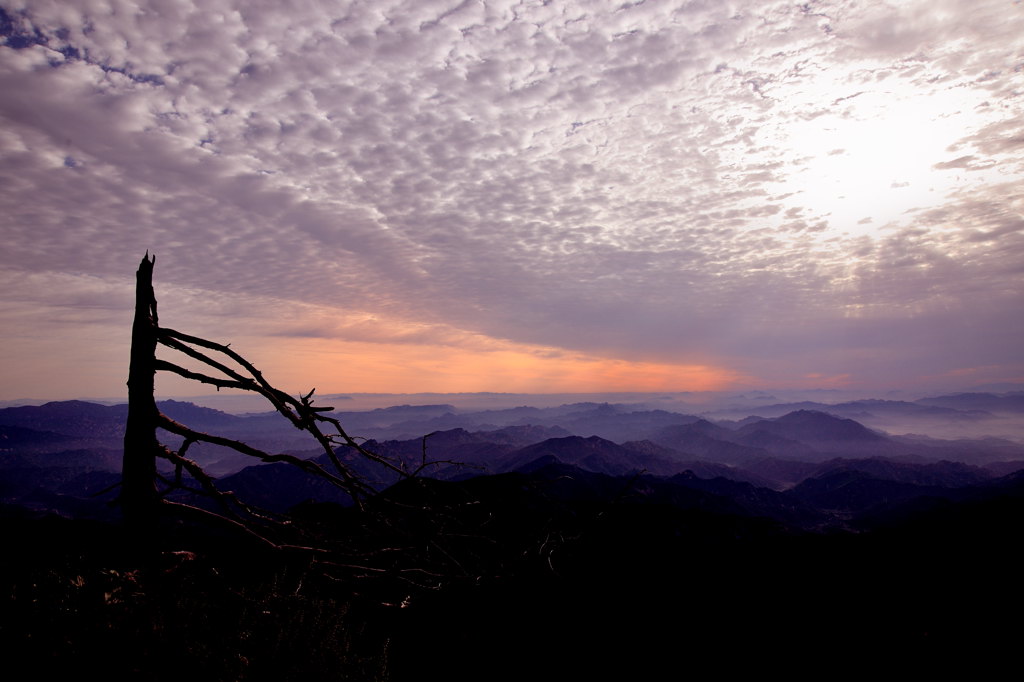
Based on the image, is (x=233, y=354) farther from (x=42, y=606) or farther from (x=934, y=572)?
(x=934, y=572)

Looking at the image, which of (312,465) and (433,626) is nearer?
(312,465)

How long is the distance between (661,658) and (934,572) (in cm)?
1772

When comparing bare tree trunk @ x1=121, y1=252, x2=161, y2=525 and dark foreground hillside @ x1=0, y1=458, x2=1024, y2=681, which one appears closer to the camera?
bare tree trunk @ x1=121, y1=252, x2=161, y2=525

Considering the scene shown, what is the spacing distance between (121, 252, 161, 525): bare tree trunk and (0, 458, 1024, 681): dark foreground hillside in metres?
0.38

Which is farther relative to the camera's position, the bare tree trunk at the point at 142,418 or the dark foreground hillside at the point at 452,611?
the dark foreground hillside at the point at 452,611

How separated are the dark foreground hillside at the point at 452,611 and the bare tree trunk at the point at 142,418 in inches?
14.8

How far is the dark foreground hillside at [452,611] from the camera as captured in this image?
143 inches

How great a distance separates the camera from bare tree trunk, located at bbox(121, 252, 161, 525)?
11.5ft

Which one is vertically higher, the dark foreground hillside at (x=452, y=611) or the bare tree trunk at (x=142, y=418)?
the bare tree trunk at (x=142, y=418)

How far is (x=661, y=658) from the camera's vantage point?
8.60 m

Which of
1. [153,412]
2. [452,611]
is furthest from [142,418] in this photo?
[452,611]

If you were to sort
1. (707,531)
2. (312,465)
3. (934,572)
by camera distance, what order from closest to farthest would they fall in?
(312,465) < (934,572) < (707,531)

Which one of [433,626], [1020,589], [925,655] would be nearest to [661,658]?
[433,626]

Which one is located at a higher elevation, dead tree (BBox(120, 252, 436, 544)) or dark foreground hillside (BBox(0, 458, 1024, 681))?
dead tree (BBox(120, 252, 436, 544))
